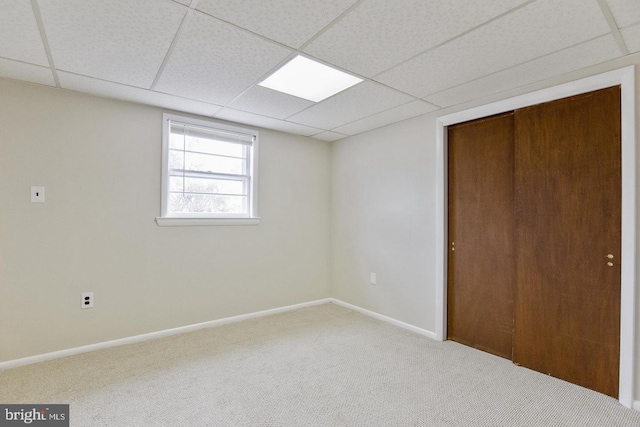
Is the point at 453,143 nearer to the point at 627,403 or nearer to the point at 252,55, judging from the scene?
the point at 252,55

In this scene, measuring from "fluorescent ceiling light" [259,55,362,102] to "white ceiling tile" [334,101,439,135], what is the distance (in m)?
0.71

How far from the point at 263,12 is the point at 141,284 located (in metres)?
2.59

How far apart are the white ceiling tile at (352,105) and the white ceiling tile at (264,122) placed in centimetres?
18

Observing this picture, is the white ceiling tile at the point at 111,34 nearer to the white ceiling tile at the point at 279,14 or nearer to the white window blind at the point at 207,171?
the white ceiling tile at the point at 279,14

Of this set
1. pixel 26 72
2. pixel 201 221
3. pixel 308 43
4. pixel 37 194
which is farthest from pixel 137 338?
pixel 308 43

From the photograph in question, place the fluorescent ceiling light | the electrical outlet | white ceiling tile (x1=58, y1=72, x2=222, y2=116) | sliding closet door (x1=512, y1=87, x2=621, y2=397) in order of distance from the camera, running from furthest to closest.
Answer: the electrical outlet → white ceiling tile (x1=58, y1=72, x2=222, y2=116) → the fluorescent ceiling light → sliding closet door (x1=512, y1=87, x2=621, y2=397)

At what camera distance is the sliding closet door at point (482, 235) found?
2689 millimetres

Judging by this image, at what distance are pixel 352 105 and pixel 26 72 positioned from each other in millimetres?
2491

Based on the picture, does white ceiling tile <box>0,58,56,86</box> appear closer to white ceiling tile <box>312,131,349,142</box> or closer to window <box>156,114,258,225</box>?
window <box>156,114,258,225</box>

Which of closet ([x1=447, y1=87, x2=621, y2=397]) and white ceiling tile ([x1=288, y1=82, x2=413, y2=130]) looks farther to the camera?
white ceiling tile ([x1=288, y1=82, x2=413, y2=130])

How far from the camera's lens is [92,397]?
6.66 feet

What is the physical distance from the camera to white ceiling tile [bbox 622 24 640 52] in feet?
5.52

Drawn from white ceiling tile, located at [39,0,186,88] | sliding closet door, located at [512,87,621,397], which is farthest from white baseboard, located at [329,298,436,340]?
white ceiling tile, located at [39,0,186,88]

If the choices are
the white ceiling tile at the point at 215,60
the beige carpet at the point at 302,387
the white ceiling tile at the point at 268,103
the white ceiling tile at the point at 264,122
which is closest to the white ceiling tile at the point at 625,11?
the white ceiling tile at the point at 215,60
